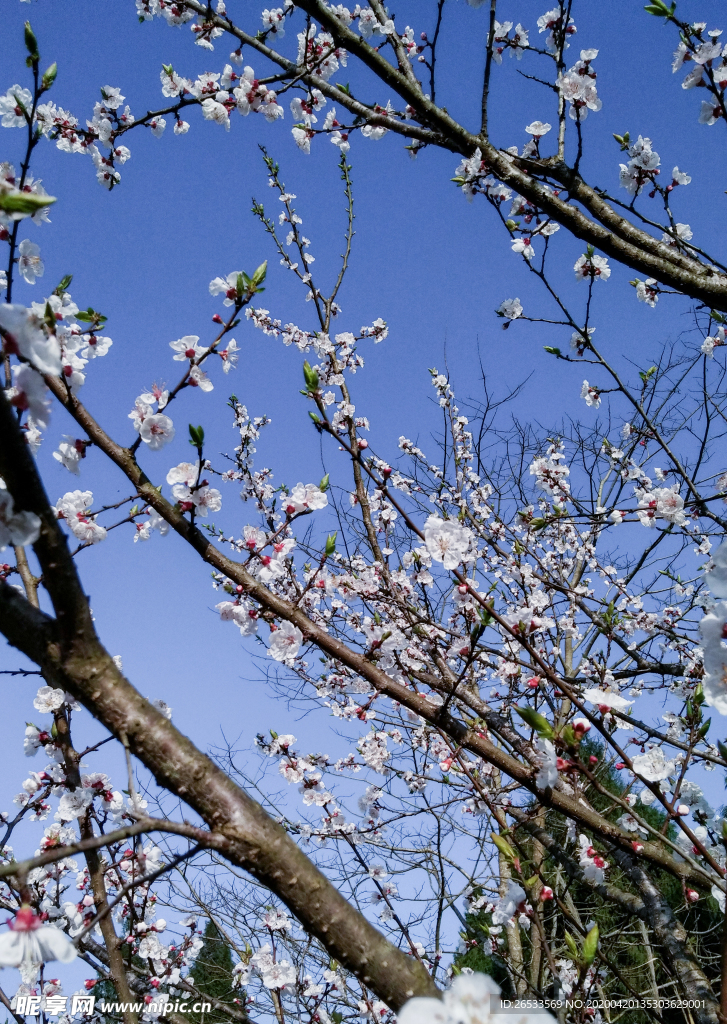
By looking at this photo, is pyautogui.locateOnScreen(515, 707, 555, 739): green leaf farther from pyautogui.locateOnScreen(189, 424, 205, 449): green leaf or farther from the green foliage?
pyautogui.locateOnScreen(189, 424, 205, 449): green leaf

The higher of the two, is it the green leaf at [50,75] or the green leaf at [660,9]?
the green leaf at [660,9]

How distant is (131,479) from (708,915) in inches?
680

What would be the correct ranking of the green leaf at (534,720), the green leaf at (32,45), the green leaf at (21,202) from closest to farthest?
1. the green leaf at (21,202)
2. the green leaf at (534,720)
3. the green leaf at (32,45)

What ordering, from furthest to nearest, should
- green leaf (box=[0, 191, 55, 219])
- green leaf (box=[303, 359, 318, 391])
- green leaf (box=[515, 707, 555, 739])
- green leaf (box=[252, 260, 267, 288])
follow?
green leaf (box=[303, 359, 318, 391]) < green leaf (box=[252, 260, 267, 288]) < green leaf (box=[515, 707, 555, 739]) < green leaf (box=[0, 191, 55, 219])

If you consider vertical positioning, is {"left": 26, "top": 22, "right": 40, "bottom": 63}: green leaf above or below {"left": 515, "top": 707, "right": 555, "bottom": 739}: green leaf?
above

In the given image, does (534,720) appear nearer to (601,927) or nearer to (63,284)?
(63,284)

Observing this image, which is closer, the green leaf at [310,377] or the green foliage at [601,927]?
the green leaf at [310,377]

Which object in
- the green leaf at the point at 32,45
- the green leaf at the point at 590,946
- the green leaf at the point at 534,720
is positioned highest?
the green leaf at the point at 32,45

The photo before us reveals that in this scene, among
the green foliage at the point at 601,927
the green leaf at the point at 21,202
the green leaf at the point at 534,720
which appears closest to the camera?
the green leaf at the point at 21,202

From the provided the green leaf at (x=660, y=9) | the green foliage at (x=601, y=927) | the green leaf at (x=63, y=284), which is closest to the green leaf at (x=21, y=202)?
the green leaf at (x=63, y=284)

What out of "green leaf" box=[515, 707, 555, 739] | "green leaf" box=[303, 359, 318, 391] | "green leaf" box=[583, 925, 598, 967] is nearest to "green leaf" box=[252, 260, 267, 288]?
"green leaf" box=[303, 359, 318, 391]

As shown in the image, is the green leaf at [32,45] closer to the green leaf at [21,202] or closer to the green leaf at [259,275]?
the green leaf at [259,275]

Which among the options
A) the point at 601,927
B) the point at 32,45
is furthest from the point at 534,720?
the point at 601,927

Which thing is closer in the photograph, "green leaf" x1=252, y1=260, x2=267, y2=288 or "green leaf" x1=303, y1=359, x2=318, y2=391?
"green leaf" x1=252, y1=260, x2=267, y2=288
